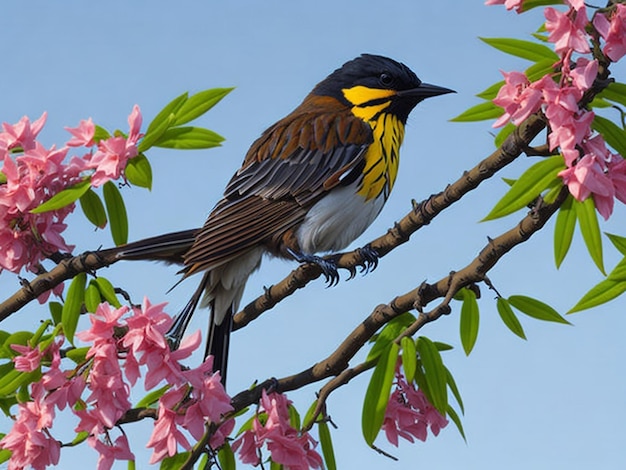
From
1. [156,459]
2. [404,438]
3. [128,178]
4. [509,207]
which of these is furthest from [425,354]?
[128,178]

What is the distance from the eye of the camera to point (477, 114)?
2748 millimetres

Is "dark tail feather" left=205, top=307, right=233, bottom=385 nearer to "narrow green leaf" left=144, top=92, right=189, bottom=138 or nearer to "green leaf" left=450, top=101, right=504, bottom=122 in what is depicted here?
"narrow green leaf" left=144, top=92, right=189, bottom=138

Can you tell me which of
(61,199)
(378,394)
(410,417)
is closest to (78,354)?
(61,199)

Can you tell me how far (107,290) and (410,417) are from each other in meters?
1.07

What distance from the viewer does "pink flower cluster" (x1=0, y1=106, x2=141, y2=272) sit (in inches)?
124

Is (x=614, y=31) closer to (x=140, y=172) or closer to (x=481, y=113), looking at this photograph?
(x=481, y=113)

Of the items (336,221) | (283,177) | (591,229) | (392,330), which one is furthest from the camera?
(283,177)

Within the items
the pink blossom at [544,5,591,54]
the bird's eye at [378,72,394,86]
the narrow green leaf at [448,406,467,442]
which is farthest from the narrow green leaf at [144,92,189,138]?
the bird's eye at [378,72,394,86]

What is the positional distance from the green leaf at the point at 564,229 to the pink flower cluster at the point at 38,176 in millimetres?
1355

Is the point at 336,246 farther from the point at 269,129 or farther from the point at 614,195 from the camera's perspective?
the point at 614,195

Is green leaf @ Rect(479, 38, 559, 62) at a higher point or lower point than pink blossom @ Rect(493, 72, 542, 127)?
higher

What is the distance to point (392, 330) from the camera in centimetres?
323

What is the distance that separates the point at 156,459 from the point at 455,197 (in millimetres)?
1183

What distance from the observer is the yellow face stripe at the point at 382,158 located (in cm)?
396
